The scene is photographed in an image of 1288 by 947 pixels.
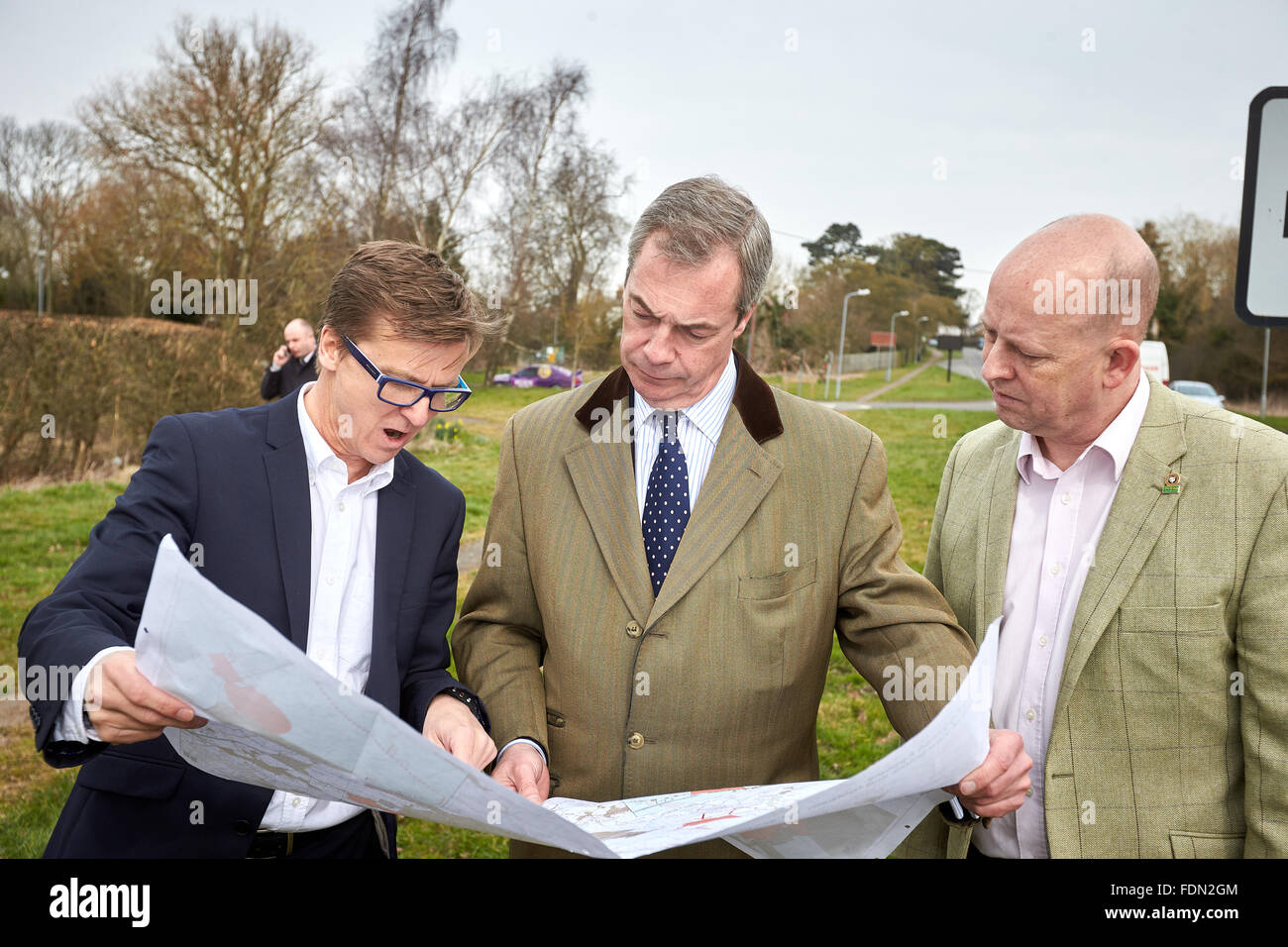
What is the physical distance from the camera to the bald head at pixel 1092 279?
6.86 ft

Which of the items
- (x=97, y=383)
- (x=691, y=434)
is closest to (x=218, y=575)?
(x=691, y=434)

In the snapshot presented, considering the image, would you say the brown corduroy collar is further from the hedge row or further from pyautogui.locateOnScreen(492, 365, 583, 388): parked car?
pyautogui.locateOnScreen(492, 365, 583, 388): parked car

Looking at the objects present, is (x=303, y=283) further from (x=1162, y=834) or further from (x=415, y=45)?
(x=1162, y=834)

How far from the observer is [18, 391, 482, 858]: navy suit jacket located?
185 centimetres

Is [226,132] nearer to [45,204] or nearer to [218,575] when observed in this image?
[45,204]

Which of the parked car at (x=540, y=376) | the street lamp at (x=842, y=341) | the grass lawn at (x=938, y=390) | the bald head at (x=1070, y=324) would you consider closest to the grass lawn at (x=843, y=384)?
the street lamp at (x=842, y=341)

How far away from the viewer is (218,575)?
1.97 m

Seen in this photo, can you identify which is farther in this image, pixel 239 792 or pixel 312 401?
pixel 312 401

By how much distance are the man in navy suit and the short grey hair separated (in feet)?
1.50

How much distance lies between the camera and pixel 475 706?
6.88ft

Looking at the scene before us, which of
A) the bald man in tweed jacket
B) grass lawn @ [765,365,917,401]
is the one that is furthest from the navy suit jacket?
grass lawn @ [765,365,917,401]
